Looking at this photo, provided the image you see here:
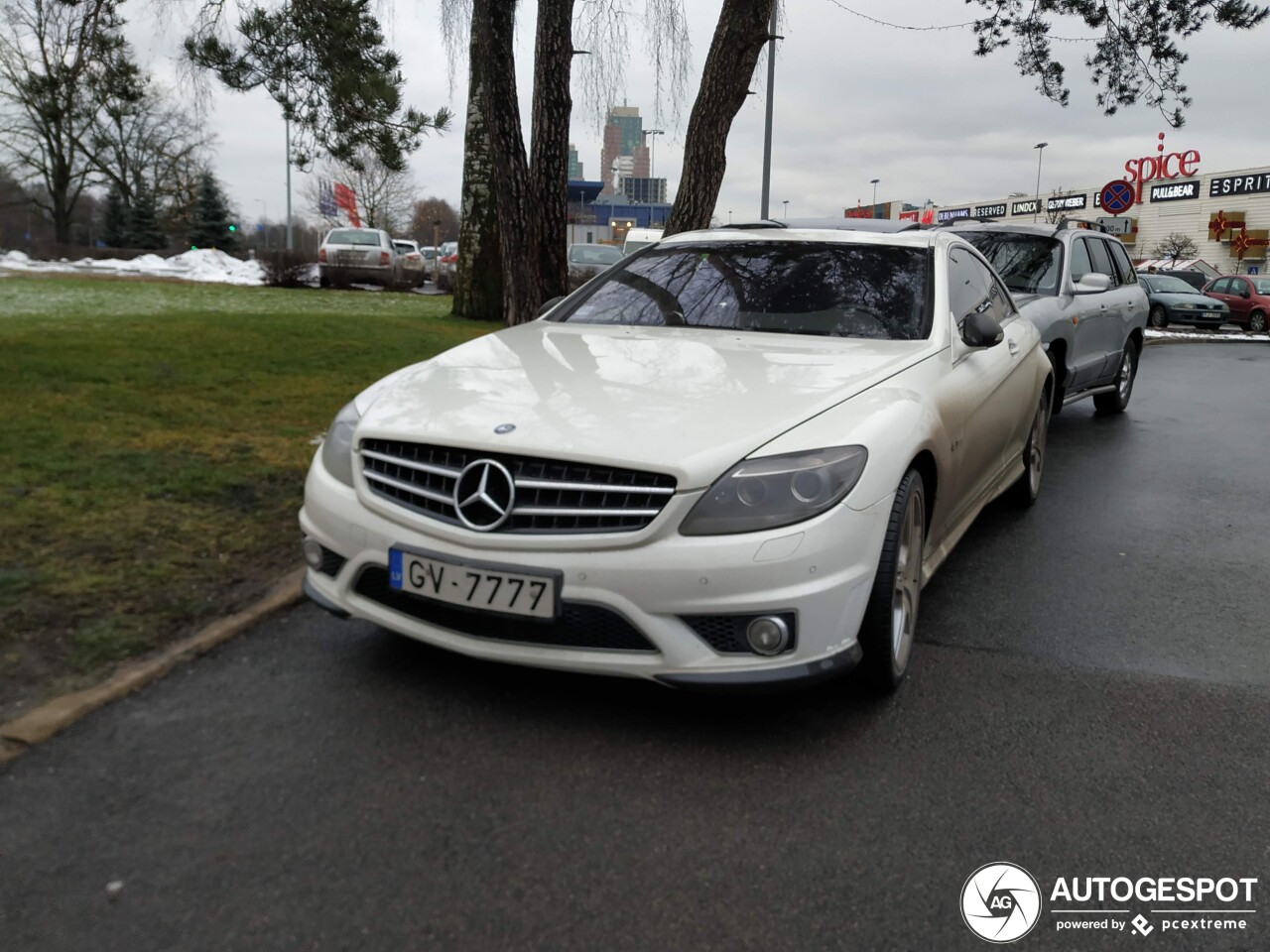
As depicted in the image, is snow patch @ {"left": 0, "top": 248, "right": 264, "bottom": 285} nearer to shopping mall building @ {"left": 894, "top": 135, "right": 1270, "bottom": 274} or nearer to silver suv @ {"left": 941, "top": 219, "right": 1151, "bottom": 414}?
silver suv @ {"left": 941, "top": 219, "right": 1151, "bottom": 414}

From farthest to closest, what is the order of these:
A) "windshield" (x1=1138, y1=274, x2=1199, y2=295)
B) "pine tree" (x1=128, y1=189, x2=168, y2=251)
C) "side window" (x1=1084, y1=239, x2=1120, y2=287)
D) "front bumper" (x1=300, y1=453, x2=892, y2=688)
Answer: "pine tree" (x1=128, y1=189, x2=168, y2=251)
"windshield" (x1=1138, y1=274, x2=1199, y2=295)
"side window" (x1=1084, y1=239, x2=1120, y2=287)
"front bumper" (x1=300, y1=453, x2=892, y2=688)

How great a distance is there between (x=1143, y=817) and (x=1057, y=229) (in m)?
7.49

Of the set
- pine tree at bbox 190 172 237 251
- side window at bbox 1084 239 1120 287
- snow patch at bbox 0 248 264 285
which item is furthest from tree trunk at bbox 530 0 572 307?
pine tree at bbox 190 172 237 251

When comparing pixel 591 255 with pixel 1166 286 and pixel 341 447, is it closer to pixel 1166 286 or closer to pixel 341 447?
pixel 1166 286

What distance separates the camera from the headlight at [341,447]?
3.46 meters

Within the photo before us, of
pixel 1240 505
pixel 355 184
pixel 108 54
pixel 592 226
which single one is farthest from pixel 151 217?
pixel 1240 505

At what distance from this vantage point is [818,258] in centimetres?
480

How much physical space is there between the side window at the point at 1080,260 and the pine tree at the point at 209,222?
53.8 m

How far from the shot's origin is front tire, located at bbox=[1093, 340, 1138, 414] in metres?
10.5

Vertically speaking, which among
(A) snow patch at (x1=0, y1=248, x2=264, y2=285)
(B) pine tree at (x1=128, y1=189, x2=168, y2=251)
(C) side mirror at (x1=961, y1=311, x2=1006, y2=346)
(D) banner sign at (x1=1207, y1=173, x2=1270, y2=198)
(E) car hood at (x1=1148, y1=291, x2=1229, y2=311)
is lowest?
(C) side mirror at (x1=961, y1=311, x2=1006, y2=346)

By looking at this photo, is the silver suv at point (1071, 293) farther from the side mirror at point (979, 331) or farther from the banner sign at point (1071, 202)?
the banner sign at point (1071, 202)

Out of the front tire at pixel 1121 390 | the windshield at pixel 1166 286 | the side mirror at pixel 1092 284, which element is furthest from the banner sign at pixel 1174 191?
the side mirror at pixel 1092 284

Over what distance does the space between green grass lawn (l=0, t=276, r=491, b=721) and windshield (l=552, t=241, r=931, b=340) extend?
5.99 ft

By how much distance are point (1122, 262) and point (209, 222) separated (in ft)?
179
